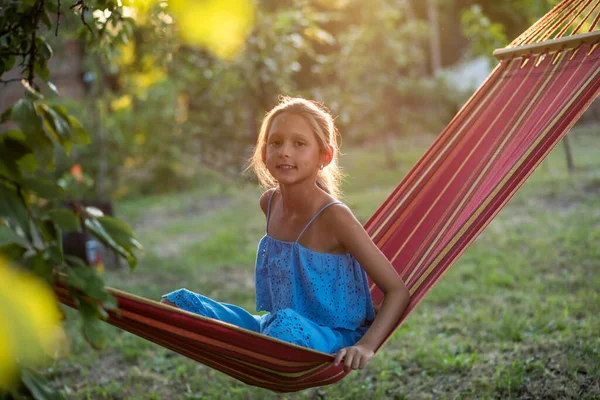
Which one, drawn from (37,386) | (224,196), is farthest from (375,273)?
(224,196)

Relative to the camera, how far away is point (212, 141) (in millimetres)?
7629

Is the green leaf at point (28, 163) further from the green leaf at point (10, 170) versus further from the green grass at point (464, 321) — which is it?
the green grass at point (464, 321)

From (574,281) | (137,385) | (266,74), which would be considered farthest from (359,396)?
(266,74)

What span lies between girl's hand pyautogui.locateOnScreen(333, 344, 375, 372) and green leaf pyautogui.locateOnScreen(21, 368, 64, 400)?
28.9 inches

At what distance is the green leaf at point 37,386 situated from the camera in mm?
846

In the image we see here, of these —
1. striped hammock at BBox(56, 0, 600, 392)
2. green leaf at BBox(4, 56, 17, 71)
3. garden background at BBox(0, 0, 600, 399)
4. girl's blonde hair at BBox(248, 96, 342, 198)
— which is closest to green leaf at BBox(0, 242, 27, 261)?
garden background at BBox(0, 0, 600, 399)

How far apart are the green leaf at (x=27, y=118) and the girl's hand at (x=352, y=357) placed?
0.83 m

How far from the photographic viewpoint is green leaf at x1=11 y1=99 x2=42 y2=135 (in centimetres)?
98

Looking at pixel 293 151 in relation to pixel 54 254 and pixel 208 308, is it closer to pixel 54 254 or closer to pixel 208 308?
pixel 208 308

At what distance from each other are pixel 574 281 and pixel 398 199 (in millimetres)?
1571

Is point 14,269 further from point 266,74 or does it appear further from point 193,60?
point 193,60

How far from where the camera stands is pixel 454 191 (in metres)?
2.14

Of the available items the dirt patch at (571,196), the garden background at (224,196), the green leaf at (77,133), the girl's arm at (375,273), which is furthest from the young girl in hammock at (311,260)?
the dirt patch at (571,196)

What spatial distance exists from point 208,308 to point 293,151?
467 millimetres
